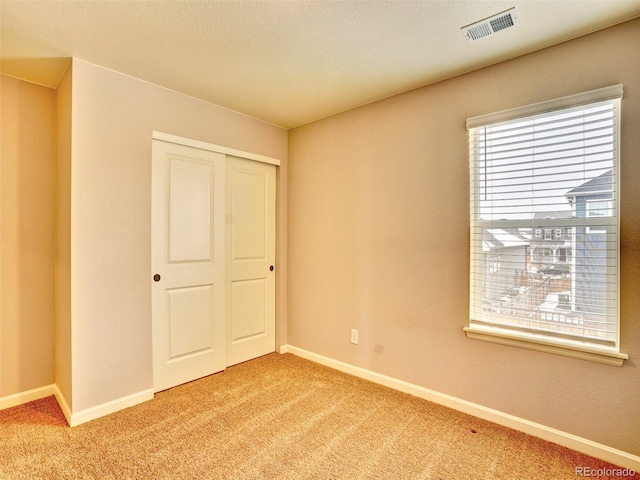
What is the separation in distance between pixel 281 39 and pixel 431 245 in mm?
1775

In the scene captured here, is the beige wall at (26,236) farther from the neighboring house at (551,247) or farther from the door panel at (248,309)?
the neighboring house at (551,247)

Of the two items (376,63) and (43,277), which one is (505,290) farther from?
(43,277)

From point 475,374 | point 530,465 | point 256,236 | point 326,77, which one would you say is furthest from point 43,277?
point 530,465

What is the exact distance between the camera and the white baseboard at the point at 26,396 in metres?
2.43

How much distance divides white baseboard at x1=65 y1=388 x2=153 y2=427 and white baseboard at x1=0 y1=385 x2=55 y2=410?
315 mm

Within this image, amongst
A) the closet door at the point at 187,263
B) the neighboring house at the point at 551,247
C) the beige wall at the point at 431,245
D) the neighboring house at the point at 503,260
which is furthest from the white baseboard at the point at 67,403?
the neighboring house at the point at 551,247

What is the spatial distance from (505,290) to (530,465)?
1014mm

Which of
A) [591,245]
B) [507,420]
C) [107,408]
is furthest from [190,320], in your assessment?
[591,245]

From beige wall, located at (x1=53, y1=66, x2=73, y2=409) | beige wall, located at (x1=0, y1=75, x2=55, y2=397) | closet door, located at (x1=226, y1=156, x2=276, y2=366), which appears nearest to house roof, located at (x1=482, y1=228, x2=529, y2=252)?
closet door, located at (x1=226, y1=156, x2=276, y2=366)

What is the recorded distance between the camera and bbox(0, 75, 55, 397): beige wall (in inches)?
95.7

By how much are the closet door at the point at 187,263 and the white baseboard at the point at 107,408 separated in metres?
0.14

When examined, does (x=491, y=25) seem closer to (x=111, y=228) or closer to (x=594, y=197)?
(x=594, y=197)

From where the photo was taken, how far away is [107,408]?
2348 mm

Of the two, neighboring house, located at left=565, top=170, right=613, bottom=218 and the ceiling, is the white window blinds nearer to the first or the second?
neighboring house, located at left=565, top=170, right=613, bottom=218
